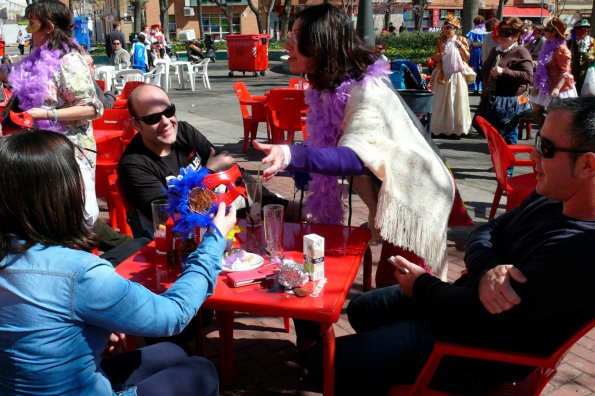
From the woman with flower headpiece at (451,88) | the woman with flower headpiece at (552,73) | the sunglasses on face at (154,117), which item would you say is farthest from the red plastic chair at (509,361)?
the woman with flower headpiece at (451,88)

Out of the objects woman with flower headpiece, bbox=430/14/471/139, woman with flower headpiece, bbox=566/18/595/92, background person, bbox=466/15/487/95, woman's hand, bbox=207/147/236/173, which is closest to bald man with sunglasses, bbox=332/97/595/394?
woman's hand, bbox=207/147/236/173

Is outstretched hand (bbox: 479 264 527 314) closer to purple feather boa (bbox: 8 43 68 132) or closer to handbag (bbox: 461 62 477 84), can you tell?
purple feather boa (bbox: 8 43 68 132)

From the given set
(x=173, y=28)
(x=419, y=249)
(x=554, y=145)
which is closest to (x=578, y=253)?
(x=554, y=145)

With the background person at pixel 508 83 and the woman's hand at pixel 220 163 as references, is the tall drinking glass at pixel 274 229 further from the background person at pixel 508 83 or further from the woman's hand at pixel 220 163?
the background person at pixel 508 83

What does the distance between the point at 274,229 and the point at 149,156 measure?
94 cm

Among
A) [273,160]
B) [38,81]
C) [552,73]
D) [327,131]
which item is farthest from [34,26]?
[552,73]

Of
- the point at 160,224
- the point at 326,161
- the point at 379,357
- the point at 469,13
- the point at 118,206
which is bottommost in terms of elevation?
the point at 118,206

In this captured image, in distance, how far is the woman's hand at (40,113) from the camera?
11.6 ft

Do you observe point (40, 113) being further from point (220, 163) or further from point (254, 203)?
point (254, 203)

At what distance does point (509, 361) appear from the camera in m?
1.84

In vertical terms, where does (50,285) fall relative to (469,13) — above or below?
below

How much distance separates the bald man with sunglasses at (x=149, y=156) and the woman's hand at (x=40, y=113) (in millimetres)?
810

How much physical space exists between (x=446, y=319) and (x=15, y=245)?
4.59 feet

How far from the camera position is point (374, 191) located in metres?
2.82
